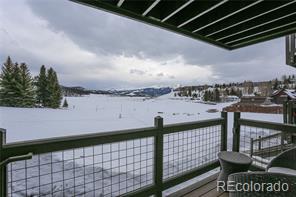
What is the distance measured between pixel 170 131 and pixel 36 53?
41.8 feet

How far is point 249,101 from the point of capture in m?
9.49

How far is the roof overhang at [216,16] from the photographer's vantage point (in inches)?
84.9

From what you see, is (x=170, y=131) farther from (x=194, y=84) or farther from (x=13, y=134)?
(x=13, y=134)

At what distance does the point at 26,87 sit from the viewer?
19.2 metres

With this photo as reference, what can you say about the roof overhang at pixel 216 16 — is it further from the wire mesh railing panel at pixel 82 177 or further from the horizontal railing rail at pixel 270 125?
the wire mesh railing panel at pixel 82 177

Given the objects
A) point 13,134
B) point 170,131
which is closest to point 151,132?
point 170,131

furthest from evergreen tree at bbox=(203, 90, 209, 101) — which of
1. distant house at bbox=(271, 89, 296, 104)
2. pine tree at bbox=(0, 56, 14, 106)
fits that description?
pine tree at bbox=(0, 56, 14, 106)

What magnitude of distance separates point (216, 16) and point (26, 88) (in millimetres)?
21174

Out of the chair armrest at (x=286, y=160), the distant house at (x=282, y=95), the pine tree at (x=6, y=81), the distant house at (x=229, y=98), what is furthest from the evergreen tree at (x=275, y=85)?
the pine tree at (x=6, y=81)

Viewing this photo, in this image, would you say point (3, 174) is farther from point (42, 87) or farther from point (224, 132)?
point (42, 87)

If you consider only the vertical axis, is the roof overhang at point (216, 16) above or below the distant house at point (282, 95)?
above

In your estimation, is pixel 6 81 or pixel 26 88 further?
pixel 26 88

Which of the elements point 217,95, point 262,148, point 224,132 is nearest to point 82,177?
point 224,132

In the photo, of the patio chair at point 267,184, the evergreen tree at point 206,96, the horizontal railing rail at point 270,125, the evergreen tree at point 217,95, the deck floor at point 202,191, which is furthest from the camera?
the evergreen tree at point 206,96
